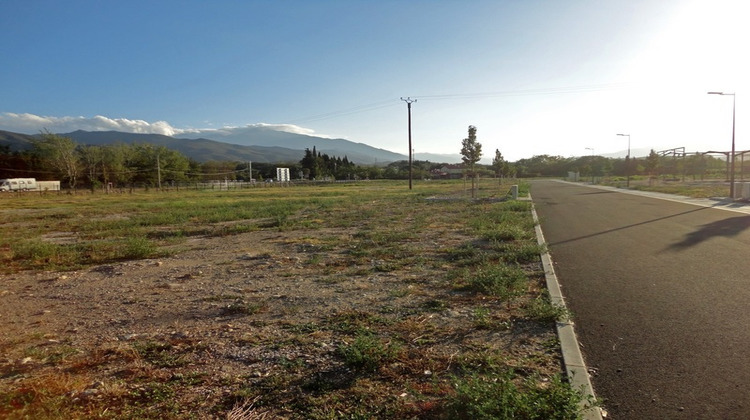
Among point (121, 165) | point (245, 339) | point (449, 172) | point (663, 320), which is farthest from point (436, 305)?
point (449, 172)

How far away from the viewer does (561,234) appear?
42.0 feet

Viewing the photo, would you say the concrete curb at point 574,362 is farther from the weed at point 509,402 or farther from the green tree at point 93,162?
the green tree at point 93,162

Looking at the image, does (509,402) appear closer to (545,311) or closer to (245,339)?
(545,311)

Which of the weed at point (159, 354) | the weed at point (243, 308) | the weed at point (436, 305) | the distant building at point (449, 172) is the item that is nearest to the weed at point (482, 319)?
the weed at point (436, 305)

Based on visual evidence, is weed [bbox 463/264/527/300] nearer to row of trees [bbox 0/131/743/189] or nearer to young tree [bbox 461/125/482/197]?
young tree [bbox 461/125/482/197]

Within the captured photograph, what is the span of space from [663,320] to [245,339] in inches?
186

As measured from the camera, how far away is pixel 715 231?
12.4 meters

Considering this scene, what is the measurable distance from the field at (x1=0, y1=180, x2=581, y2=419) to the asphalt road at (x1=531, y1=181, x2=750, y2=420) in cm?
55

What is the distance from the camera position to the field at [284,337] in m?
3.21

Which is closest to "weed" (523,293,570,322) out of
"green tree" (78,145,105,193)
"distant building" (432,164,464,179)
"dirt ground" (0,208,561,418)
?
"dirt ground" (0,208,561,418)

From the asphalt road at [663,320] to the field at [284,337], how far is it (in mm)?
546

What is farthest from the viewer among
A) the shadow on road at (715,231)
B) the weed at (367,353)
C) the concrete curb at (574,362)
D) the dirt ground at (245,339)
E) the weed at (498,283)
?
the shadow on road at (715,231)

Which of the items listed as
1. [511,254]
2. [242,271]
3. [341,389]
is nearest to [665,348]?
[341,389]

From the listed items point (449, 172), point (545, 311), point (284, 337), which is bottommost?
point (284, 337)
